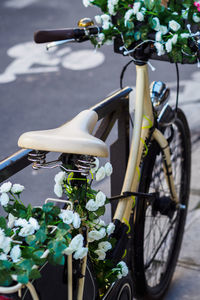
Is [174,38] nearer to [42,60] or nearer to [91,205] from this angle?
[91,205]

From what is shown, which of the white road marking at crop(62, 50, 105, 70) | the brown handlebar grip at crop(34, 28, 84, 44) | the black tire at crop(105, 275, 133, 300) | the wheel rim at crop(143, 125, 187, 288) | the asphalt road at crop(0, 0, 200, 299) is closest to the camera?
the black tire at crop(105, 275, 133, 300)

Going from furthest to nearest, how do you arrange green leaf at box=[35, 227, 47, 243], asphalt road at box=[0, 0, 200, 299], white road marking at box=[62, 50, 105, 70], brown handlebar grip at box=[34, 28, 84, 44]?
white road marking at box=[62, 50, 105, 70]
asphalt road at box=[0, 0, 200, 299]
brown handlebar grip at box=[34, 28, 84, 44]
green leaf at box=[35, 227, 47, 243]

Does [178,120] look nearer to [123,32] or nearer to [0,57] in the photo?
[123,32]

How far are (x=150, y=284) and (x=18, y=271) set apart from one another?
6.23ft

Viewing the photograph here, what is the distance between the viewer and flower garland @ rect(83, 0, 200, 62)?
2.17 metres

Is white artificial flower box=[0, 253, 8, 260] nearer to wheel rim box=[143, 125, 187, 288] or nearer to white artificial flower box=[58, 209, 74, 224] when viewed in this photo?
white artificial flower box=[58, 209, 74, 224]

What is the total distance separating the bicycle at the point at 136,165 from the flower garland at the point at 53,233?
5cm

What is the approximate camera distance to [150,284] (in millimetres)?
3020

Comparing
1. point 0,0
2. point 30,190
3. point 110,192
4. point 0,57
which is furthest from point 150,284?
point 0,0

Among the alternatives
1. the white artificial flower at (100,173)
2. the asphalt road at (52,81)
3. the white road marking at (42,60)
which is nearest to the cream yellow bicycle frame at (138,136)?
the white artificial flower at (100,173)

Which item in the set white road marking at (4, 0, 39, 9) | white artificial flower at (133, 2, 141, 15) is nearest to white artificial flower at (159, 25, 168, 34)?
white artificial flower at (133, 2, 141, 15)

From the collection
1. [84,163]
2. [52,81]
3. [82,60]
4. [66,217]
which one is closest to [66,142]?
[84,163]

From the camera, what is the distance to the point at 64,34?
2.25 metres

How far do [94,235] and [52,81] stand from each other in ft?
15.4
